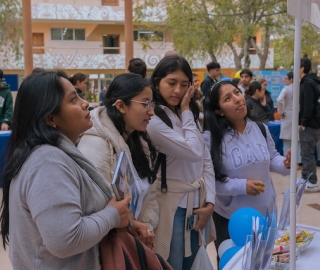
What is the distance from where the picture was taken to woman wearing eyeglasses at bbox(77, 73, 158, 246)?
182 cm

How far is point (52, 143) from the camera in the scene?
4.50 ft

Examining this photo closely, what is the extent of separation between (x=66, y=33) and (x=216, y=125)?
26458 mm

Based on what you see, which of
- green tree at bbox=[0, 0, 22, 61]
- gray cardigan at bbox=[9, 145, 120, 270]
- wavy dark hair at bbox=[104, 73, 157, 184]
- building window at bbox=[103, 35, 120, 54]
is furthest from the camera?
building window at bbox=[103, 35, 120, 54]

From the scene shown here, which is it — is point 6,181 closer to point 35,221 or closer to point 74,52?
point 35,221

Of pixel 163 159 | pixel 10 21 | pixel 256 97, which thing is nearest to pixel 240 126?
pixel 163 159

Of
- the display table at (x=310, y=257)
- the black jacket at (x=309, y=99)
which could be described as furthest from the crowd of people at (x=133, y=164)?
the black jacket at (x=309, y=99)

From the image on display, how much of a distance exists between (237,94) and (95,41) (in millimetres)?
26296

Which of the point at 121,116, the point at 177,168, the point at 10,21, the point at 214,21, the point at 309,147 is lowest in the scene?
the point at 309,147

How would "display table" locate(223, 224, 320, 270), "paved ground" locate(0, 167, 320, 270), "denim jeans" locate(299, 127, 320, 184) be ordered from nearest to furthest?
1. "display table" locate(223, 224, 320, 270)
2. "paved ground" locate(0, 167, 320, 270)
3. "denim jeans" locate(299, 127, 320, 184)

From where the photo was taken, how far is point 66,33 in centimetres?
2758

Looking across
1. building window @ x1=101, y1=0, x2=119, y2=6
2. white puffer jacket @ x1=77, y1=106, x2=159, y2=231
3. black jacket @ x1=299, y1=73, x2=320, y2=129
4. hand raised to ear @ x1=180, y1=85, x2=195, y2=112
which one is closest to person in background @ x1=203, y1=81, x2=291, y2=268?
hand raised to ear @ x1=180, y1=85, x2=195, y2=112

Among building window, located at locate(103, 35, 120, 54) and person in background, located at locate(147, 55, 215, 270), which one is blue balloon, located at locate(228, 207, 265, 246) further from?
building window, located at locate(103, 35, 120, 54)

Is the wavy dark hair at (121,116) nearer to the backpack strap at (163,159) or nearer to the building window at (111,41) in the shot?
the backpack strap at (163,159)

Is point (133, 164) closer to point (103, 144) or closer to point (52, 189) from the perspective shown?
point (103, 144)
